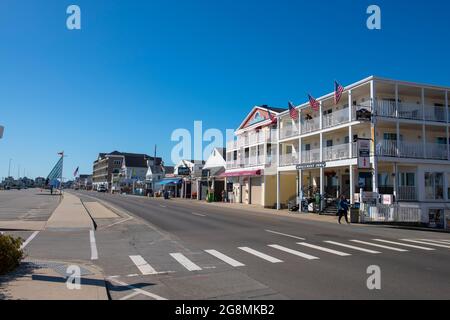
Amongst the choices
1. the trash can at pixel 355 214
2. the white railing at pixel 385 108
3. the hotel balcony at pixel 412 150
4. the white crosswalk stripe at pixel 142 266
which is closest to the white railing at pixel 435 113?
the hotel balcony at pixel 412 150

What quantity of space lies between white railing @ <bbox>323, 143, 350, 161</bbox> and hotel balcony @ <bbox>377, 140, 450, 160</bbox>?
111 inches

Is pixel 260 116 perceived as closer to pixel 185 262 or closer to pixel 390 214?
pixel 390 214

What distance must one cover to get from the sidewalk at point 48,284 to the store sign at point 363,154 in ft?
66.4

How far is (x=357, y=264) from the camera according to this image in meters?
9.83

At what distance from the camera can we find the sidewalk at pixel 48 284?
6338 millimetres

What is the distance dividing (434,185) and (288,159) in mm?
13230

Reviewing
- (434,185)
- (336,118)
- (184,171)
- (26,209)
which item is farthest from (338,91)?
(184,171)

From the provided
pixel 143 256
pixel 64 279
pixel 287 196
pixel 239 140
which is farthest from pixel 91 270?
pixel 239 140

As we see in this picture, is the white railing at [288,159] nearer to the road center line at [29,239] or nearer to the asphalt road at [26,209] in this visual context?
the asphalt road at [26,209]

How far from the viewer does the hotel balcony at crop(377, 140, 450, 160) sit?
27.1m

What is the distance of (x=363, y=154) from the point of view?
25.2 meters

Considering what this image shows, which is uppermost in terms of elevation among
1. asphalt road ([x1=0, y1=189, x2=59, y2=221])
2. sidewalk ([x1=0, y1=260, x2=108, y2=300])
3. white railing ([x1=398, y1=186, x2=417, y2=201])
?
white railing ([x1=398, y1=186, x2=417, y2=201])

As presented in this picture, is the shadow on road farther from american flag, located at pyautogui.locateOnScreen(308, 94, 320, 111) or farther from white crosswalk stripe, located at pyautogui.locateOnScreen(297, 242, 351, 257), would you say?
american flag, located at pyautogui.locateOnScreen(308, 94, 320, 111)

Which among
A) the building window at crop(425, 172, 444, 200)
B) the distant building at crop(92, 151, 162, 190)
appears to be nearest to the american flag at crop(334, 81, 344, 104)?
the building window at crop(425, 172, 444, 200)
